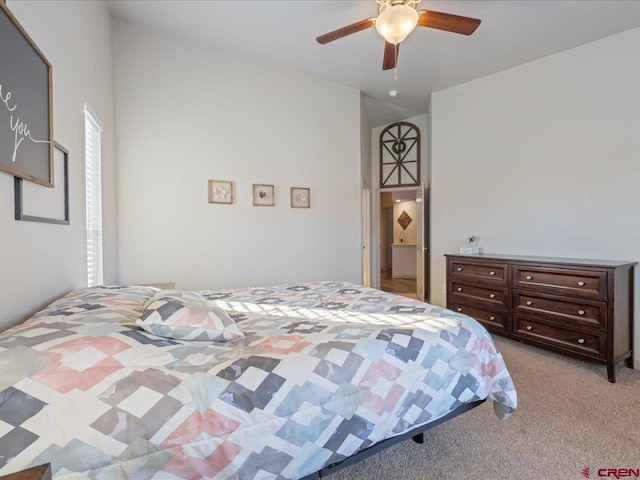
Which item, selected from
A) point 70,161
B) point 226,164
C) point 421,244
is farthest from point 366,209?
point 70,161

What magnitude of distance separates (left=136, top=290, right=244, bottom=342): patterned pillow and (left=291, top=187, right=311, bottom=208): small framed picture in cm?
274

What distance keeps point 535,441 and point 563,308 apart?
1463mm

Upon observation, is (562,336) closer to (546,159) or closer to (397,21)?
(546,159)

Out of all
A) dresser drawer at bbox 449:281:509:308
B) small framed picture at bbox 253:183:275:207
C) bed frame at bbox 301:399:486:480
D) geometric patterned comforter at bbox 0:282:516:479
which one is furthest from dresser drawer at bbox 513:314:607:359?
small framed picture at bbox 253:183:275:207

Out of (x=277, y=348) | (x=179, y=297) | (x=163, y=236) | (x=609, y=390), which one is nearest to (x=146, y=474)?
(x=277, y=348)

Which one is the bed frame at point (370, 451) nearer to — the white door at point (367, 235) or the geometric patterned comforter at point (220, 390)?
the geometric patterned comforter at point (220, 390)

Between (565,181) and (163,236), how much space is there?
4300 millimetres

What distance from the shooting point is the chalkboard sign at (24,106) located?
3.82 feet

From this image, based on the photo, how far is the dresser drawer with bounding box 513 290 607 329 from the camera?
8.22ft

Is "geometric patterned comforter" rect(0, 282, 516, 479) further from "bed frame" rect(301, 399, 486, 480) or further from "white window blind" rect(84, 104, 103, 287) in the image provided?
"white window blind" rect(84, 104, 103, 287)

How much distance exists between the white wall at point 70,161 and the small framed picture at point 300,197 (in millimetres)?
2008

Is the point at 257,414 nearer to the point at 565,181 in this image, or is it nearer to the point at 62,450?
the point at 62,450

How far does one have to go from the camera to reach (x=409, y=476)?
58.5 inches

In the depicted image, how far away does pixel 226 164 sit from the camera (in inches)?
143
